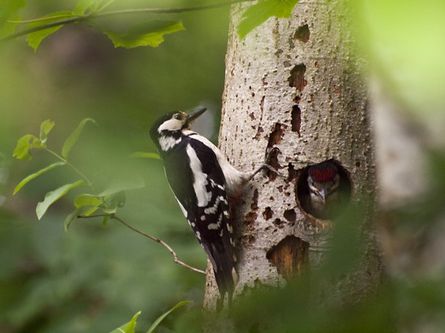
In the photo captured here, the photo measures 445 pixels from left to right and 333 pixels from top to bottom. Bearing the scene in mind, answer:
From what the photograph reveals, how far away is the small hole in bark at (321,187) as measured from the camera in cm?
235

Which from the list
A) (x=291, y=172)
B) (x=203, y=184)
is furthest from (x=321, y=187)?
(x=203, y=184)

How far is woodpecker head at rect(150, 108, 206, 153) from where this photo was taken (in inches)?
122

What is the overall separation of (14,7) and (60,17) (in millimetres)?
273

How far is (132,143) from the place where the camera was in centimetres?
142

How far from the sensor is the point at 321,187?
2.33m

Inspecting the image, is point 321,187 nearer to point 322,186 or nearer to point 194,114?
point 322,186

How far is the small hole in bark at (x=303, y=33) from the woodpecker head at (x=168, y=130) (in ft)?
2.55

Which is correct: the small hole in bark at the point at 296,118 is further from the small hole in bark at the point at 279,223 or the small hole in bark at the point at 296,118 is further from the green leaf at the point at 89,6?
the green leaf at the point at 89,6

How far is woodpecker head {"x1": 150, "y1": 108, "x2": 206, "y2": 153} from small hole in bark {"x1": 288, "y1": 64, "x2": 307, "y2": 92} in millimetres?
733

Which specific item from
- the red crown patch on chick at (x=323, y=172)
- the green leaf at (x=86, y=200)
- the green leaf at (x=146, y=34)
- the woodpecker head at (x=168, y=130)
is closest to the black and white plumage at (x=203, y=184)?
the woodpecker head at (x=168, y=130)

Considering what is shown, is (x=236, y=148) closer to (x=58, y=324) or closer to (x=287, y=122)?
(x=287, y=122)

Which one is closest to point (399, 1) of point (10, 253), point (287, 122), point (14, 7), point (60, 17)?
point (14, 7)

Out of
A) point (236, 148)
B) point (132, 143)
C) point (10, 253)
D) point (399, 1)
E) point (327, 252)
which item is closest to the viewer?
point (399, 1)

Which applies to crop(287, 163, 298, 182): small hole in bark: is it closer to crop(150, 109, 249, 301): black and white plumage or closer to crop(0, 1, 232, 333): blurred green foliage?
crop(150, 109, 249, 301): black and white plumage
